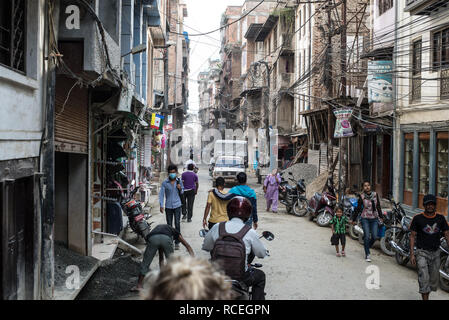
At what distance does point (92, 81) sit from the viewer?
7273 millimetres

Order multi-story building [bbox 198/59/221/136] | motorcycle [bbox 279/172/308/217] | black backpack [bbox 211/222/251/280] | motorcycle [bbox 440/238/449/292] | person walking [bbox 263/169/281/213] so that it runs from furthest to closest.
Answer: multi-story building [bbox 198/59/221/136] → person walking [bbox 263/169/281/213] → motorcycle [bbox 279/172/308/217] → motorcycle [bbox 440/238/449/292] → black backpack [bbox 211/222/251/280]

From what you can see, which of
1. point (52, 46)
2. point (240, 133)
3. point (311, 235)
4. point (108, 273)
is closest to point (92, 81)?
point (52, 46)

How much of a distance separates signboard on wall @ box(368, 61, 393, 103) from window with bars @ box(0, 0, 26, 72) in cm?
1348

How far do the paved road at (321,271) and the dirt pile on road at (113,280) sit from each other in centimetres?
57

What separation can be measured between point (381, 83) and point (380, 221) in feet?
25.8

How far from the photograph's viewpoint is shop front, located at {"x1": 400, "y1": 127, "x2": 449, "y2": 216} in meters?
13.9

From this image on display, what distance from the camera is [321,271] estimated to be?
9055 mm

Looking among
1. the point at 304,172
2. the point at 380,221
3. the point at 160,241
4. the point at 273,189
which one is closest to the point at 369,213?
the point at 380,221

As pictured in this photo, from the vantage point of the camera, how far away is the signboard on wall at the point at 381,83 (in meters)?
16.7

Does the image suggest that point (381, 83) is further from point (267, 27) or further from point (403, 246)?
point (267, 27)

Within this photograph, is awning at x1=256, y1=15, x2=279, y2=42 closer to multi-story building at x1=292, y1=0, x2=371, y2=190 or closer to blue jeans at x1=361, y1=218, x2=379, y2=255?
multi-story building at x1=292, y1=0, x2=371, y2=190

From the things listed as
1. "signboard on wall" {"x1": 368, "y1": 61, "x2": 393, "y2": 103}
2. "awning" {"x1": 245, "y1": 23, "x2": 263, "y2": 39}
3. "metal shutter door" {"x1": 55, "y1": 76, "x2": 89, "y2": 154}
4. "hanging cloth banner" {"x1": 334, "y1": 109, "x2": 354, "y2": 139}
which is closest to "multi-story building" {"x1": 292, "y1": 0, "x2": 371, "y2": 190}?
"hanging cloth banner" {"x1": 334, "y1": 109, "x2": 354, "y2": 139}

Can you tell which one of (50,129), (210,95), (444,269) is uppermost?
(210,95)

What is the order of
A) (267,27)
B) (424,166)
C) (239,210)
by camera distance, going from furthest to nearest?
1. (267,27)
2. (424,166)
3. (239,210)
